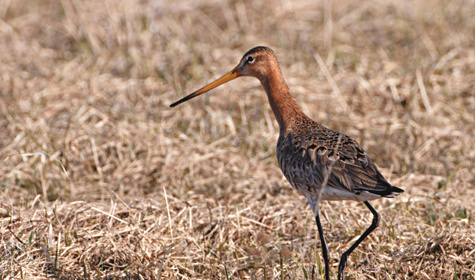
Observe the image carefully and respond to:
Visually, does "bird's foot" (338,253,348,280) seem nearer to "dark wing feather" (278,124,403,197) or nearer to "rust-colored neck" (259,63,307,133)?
"dark wing feather" (278,124,403,197)

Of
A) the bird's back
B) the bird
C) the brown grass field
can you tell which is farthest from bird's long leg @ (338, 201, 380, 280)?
the bird's back

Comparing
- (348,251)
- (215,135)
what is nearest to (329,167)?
(348,251)

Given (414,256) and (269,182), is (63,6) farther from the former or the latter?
(414,256)

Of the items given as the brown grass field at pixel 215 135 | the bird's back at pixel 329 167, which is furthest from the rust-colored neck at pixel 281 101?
the brown grass field at pixel 215 135

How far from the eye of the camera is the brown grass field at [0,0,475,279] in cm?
397

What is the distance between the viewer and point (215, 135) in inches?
232

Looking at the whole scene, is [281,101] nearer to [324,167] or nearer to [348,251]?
[324,167]

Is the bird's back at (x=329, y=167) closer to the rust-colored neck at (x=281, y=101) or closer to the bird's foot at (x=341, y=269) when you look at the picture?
the rust-colored neck at (x=281, y=101)

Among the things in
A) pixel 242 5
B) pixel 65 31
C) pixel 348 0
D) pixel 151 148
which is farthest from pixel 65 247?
pixel 348 0

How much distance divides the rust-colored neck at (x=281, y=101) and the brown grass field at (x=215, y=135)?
697 millimetres

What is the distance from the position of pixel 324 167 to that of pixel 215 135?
2.20 meters

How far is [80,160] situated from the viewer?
5418mm

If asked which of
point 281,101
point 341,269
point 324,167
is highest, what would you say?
point 281,101

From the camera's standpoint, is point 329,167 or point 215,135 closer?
point 329,167
